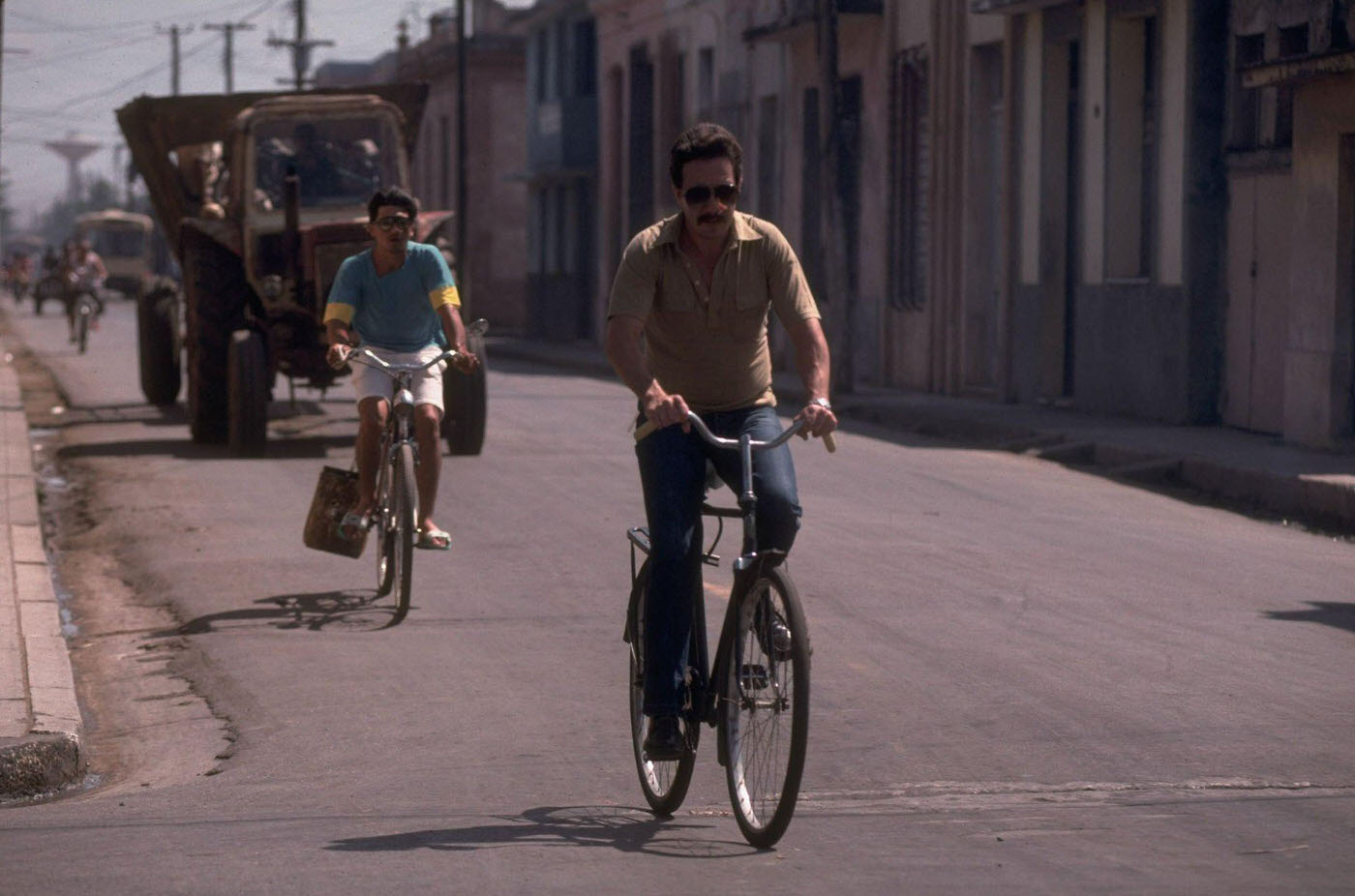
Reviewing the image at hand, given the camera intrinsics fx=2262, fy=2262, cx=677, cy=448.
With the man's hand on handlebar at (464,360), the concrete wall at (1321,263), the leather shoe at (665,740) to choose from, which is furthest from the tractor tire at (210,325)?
the leather shoe at (665,740)

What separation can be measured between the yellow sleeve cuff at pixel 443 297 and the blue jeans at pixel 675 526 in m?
4.44

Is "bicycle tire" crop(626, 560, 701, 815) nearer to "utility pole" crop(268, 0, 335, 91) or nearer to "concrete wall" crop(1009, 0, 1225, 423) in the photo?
"concrete wall" crop(1009, 0, 1225, 423)

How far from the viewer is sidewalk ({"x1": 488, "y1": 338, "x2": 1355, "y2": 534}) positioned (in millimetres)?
14117

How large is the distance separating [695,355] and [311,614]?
4279mm

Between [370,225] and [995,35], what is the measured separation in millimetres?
15615

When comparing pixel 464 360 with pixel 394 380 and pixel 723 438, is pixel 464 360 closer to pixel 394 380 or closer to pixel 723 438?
pixel 394 380

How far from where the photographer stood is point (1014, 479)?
15.7m

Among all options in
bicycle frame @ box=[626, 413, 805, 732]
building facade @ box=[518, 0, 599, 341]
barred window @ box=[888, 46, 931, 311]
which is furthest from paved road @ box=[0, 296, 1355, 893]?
building facade @ box=[518, 0, 599, 341]

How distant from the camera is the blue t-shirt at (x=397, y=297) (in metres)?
10.1

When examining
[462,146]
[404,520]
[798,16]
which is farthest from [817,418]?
[462,146]

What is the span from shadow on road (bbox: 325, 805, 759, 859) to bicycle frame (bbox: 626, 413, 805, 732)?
23cm

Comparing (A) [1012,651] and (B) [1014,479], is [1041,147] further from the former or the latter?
(A) [1012,651]

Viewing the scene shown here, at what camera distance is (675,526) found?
5738 millimetres

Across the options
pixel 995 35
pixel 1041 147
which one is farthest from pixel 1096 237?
pixel 995 35
